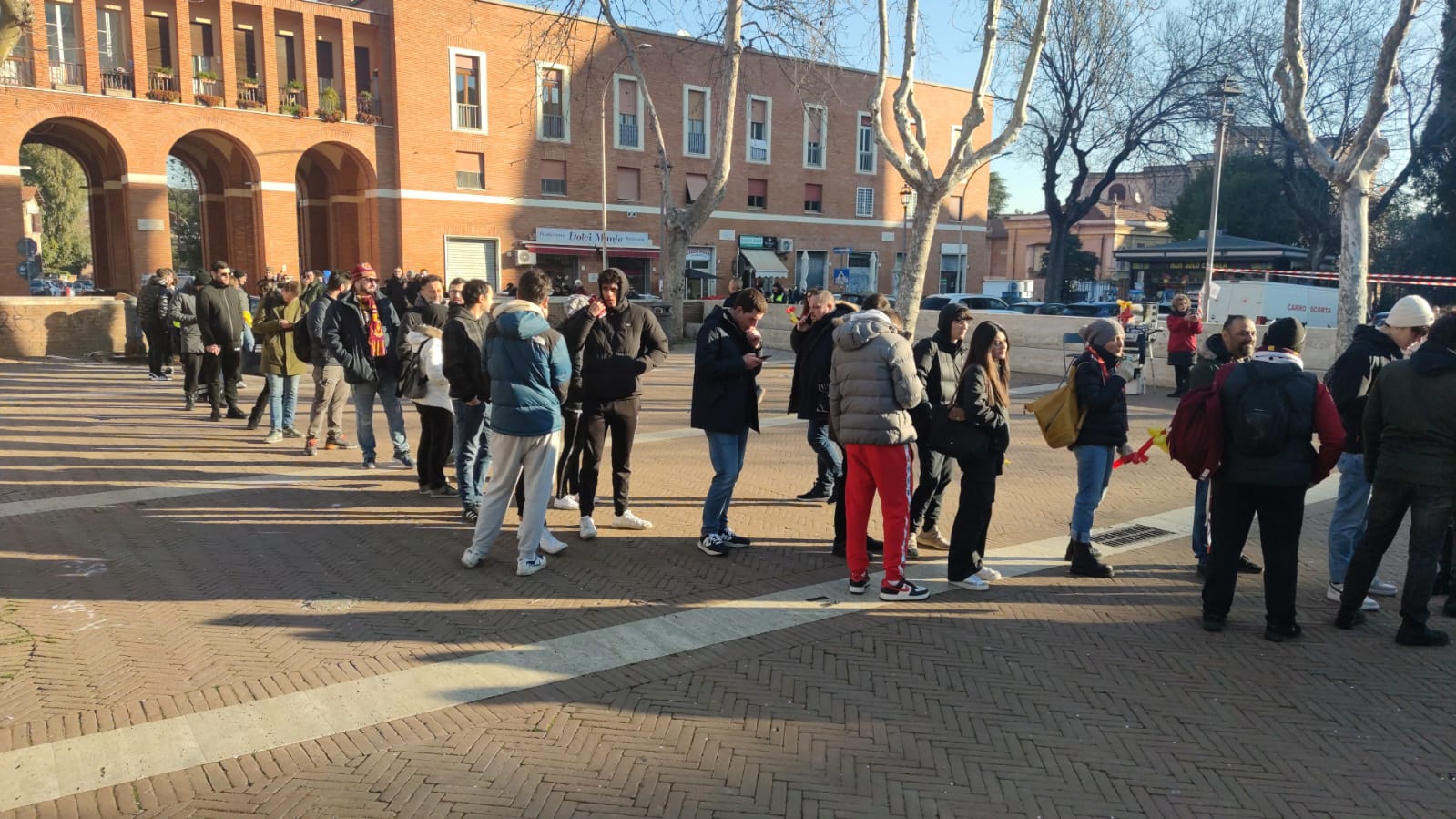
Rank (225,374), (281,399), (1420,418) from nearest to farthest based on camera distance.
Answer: (1420,418) → (281,399) → (225,374)

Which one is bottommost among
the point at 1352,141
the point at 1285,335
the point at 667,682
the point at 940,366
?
the point at 667,682

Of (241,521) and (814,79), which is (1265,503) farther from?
(814,79)

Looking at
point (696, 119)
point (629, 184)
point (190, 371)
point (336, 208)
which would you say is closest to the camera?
point (190, 371)

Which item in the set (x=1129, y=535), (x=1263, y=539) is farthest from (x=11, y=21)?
(x=1263, y=539)

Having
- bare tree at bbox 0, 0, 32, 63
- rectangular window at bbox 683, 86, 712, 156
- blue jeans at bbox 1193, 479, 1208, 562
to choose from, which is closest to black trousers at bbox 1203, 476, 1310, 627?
blue jeans at bbox 1193, 479, 1208, 562

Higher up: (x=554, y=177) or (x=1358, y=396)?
(x=554, y=177)

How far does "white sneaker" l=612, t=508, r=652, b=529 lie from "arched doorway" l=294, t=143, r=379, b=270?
31.0 m

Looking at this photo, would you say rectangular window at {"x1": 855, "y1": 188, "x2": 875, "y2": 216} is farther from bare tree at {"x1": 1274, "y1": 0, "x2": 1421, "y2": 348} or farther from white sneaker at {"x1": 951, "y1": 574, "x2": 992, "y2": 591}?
white sneaker at {"x1": 951, "y1": 574, "x2": 992, "y2": 591}

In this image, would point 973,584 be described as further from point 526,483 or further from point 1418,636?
point 526,483

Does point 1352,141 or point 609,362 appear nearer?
point 609,362

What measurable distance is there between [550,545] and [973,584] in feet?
8.89

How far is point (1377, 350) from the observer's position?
5465 mm

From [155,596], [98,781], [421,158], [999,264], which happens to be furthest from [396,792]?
[999,264]

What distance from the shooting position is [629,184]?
4000cm
